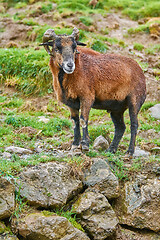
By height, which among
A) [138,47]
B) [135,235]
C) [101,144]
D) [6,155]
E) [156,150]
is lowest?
[135,235]

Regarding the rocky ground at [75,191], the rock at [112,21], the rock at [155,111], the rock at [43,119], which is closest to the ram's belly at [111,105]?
the rocky ground at [75,191]

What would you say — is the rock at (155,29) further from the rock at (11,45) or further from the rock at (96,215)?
the rock at (96,215)

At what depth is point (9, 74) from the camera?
42.3ft

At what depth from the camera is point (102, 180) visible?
690cm

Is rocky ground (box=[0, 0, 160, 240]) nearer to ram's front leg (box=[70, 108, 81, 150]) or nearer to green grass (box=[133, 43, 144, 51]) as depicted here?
ram's front leg (box=[70, 108, 81, 150])

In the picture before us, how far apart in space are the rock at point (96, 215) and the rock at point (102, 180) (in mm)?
242

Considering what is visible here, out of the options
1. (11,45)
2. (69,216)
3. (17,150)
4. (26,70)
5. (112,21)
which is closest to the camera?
(69,216)

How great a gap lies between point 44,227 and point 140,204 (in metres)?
2.31

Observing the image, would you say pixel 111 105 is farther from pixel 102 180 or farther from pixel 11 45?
pixel 11 45

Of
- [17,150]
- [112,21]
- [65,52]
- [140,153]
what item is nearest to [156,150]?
[140,153]

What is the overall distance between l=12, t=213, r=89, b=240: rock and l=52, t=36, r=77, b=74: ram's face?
2.84 m

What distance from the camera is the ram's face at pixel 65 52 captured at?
6375 millimetres

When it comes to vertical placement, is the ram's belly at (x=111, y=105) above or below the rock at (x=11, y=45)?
above

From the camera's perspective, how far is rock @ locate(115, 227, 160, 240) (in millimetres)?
6791
